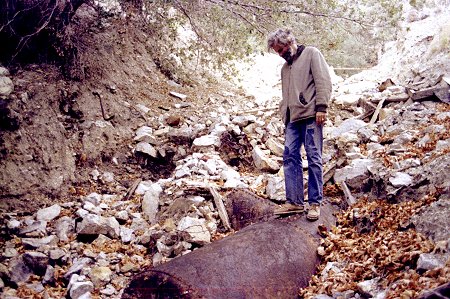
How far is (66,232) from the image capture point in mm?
4270

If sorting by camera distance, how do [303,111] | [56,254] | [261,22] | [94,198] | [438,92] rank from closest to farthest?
[303,111] < [56,254] < [94,198] < [438,92] < [261,22]

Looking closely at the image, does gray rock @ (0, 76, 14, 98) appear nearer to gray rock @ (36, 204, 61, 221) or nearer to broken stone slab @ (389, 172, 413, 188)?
gray rock @ (36, 204, 61, 221)

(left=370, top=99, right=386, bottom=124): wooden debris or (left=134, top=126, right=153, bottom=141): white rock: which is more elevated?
(left=370, top=99, right=386, bottom=124): wooden debris

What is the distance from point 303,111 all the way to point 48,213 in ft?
10.4

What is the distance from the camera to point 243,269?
106 inches

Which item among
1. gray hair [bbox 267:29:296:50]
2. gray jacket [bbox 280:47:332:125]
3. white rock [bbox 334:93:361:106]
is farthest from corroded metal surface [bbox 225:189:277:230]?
white rock [bbox 334:93:361:106]

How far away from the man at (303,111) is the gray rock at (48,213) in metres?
2.68

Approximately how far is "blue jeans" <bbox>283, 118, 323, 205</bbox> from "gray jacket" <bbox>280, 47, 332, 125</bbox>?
0.39 ft

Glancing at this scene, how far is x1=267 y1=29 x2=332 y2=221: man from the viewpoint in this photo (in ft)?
11.4

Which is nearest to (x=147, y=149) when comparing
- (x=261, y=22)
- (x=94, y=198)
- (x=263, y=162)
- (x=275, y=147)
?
(x=94, y=198)

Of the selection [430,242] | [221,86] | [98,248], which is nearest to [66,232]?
[98,248]

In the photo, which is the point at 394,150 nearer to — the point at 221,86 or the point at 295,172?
the point at 295,172

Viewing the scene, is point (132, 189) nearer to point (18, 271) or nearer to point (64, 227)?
point (64, 227)

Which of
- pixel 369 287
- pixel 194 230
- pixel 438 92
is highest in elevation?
pixel 438 92
